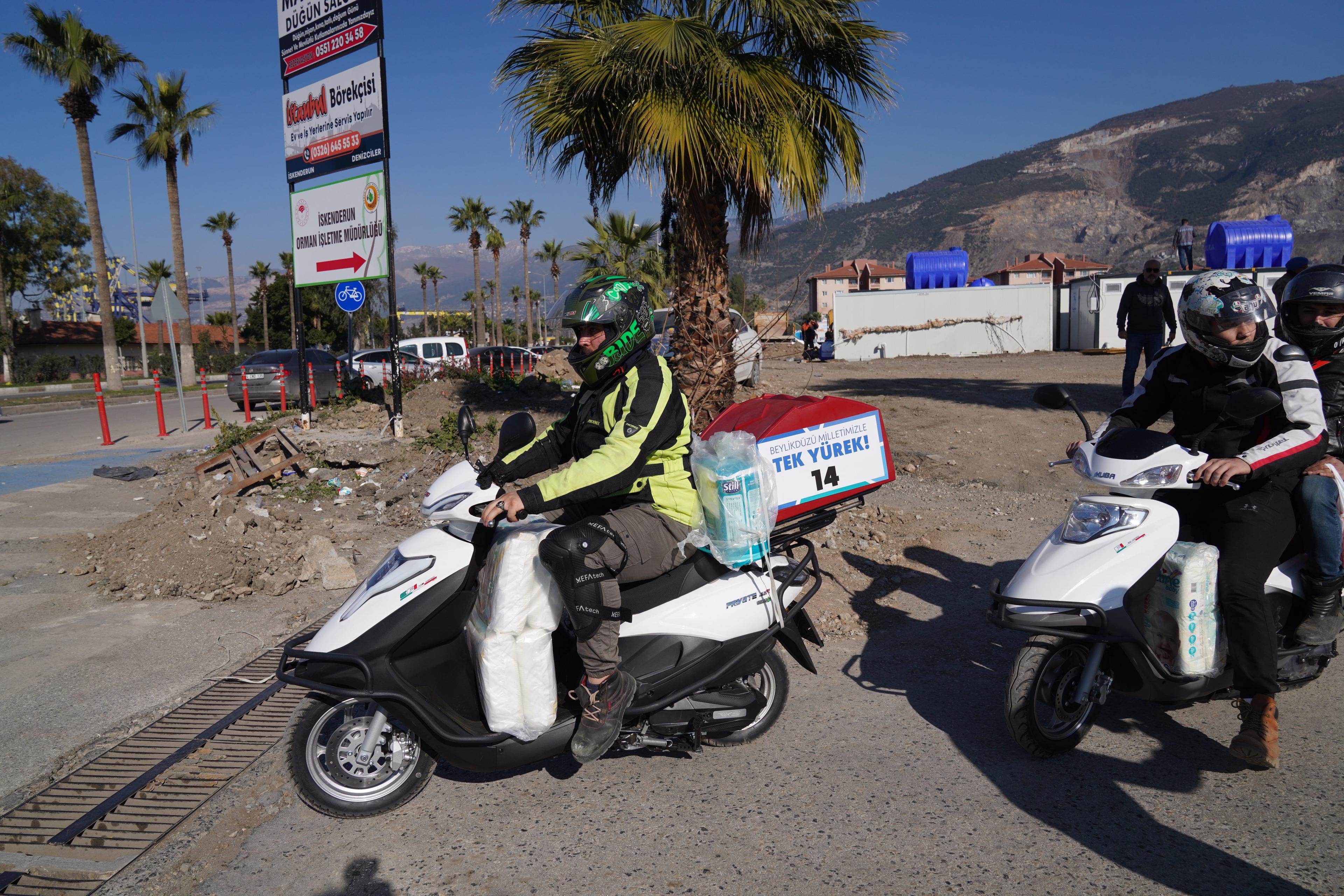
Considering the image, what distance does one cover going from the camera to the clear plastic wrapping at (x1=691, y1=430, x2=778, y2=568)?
316cm

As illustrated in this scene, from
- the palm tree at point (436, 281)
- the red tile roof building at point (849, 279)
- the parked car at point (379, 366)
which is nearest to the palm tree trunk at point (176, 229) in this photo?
the parked car at point (379, 366)

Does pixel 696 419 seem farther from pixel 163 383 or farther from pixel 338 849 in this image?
pixel 163 383

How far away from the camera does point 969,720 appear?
3.66 m

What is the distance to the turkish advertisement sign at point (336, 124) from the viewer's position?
38.8 ft

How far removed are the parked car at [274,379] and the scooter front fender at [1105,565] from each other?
59.4ft

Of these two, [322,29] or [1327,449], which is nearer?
[1327,449]

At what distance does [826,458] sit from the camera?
3.70 meters

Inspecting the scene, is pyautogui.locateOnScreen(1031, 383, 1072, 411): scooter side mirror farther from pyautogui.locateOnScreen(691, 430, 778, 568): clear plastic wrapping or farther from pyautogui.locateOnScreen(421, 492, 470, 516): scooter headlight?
pyautogui.locateOnScreen(421, 492, 470, 516): scooter headlight

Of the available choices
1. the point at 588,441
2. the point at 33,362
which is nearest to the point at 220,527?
the point at 588,441

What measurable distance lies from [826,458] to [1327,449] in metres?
2.22

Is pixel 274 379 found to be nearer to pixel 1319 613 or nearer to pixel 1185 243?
pixel 1319 613

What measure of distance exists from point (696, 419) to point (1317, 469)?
196 inches

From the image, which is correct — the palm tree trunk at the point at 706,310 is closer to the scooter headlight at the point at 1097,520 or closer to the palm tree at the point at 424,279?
the scooter headlight at the point at 1097,520

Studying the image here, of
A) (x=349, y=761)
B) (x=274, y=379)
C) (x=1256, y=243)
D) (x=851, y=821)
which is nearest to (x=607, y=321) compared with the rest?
(x=349, y=761)
